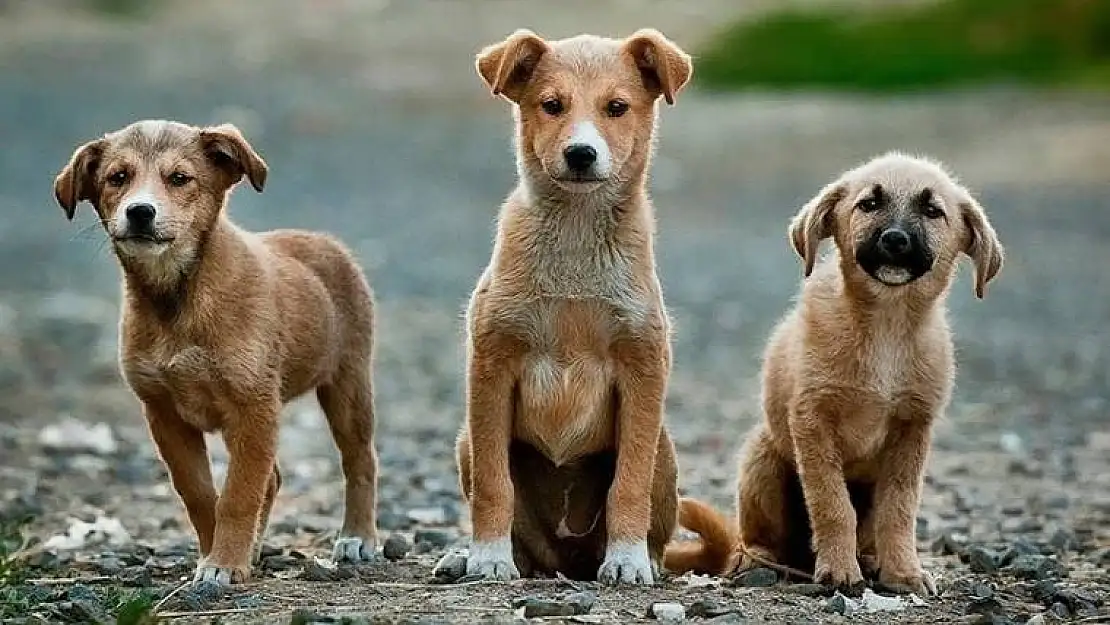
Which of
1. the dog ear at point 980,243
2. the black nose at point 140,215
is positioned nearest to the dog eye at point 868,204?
the dog ear at point 980,243

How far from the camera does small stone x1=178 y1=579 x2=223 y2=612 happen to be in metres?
6.36

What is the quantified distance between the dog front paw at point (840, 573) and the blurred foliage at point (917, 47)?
26.6 m

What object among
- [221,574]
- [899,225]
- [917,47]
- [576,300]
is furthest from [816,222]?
[917,47]

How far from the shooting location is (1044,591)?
6844 mm

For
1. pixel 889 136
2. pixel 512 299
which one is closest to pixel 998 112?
pixel 889 136

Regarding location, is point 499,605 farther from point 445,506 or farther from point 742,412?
point 742,412

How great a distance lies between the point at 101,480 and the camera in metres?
9.89

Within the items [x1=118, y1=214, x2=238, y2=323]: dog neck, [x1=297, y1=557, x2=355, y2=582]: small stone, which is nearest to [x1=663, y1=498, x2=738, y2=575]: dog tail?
[x1=297, y1=557, x2=355, y2=582]: small stone

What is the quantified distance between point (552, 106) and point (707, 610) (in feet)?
6.11

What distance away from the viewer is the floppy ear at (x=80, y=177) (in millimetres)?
7082

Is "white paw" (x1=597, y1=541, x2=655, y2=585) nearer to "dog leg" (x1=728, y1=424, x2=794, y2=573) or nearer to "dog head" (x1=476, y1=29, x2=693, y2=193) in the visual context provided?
"dog leg" (x1=728, y1=424, x2=794, y2=573)

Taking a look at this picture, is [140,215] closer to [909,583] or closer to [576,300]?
[576,300]

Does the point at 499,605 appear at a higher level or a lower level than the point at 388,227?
lower

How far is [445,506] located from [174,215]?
284 centimetres
